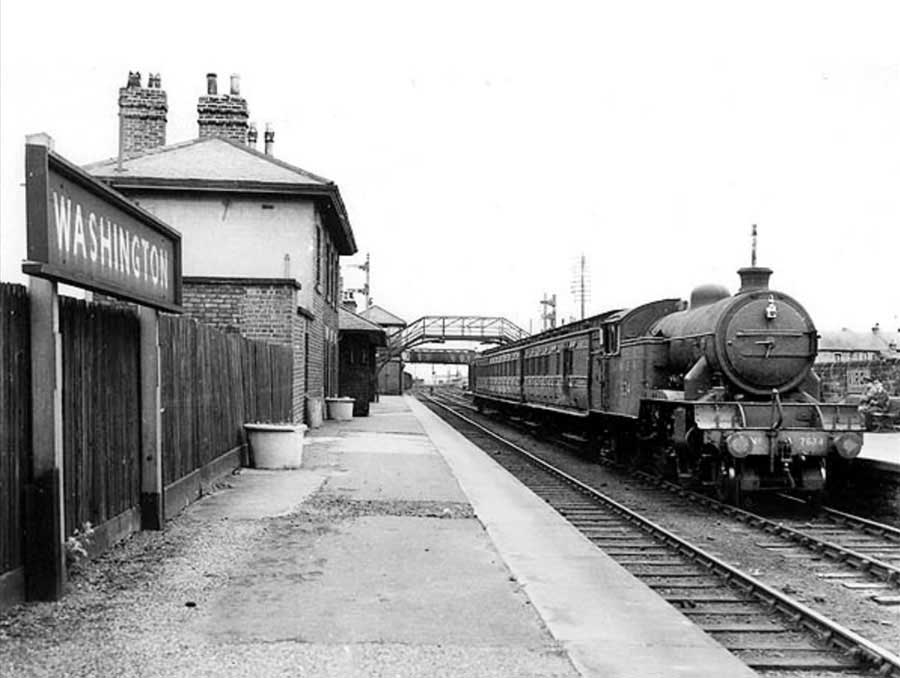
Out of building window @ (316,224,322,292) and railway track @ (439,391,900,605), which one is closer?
railway track @ (439,391,900,605)

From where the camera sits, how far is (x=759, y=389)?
12438 mm

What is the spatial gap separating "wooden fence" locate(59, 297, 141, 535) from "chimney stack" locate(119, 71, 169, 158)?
16.4 m

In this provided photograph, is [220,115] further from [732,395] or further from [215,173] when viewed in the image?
[732,395]

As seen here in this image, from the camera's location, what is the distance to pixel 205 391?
1084cm

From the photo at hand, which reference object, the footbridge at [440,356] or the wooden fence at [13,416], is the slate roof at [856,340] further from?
the wooden fence at [13,416]

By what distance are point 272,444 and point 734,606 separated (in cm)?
751

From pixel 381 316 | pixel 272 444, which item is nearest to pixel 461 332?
pixel 381 316

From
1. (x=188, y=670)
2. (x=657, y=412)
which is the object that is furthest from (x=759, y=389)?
(x=188, y=670)

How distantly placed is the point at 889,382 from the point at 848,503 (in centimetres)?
2375

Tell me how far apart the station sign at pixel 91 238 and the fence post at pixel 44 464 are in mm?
272

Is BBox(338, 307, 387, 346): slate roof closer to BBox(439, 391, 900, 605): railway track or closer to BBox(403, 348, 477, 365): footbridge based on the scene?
BBox(439, 391, 900, 605): railway track

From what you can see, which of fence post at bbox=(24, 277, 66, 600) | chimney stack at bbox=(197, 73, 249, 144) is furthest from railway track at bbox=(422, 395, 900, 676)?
chimney stack at bbox=(197, 73, 249, 144)

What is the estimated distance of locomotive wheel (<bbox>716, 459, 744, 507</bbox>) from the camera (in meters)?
12.0

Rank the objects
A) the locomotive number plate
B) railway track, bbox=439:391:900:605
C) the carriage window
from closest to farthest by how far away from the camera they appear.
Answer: railway track, bbox=439:391:900:605
the locomotive number plate
the carriage window
